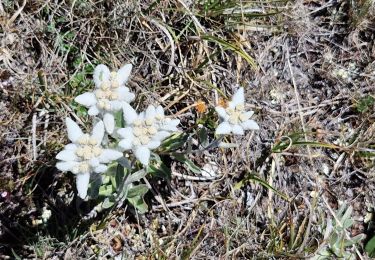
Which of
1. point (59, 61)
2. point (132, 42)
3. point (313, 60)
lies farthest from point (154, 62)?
point (313, 60)

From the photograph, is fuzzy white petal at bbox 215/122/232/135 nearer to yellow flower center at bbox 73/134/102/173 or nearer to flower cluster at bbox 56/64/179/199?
flower cluster at bbox 56/64/179/199

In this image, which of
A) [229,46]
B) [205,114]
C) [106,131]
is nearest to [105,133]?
[106,131]

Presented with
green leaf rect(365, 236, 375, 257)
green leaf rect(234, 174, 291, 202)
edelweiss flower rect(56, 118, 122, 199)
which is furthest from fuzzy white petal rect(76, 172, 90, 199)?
green leaf rect(365, 236, 375, 257)

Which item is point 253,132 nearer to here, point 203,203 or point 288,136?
point 288,136

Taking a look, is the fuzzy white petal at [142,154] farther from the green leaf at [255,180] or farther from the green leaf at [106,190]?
the green leaf at [255,180]

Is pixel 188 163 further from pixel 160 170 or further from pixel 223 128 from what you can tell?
pixel 223 128

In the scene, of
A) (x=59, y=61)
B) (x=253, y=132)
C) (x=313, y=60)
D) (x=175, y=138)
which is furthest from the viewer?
(x=313, y=60)

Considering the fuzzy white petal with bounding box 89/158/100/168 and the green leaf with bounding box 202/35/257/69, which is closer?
the fuzzy white petal with bounding box 89/158/100/168
